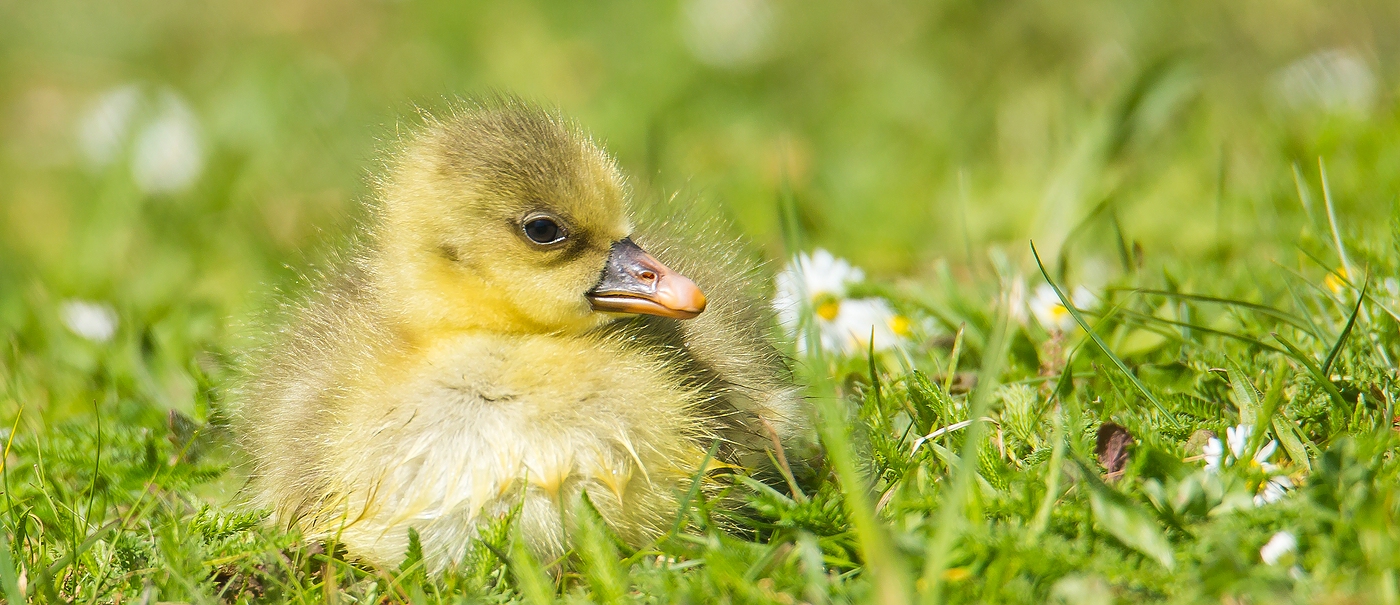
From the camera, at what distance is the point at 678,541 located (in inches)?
78.4

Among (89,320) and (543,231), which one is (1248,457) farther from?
(89,320)

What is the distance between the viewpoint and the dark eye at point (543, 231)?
222cm

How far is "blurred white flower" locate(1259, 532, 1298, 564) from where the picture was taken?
1.64 meters

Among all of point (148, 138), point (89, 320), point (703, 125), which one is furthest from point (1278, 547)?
point (148, 138)

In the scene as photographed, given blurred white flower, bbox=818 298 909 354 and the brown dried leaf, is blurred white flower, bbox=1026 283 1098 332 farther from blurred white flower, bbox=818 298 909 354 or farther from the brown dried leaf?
the brown dried leaf

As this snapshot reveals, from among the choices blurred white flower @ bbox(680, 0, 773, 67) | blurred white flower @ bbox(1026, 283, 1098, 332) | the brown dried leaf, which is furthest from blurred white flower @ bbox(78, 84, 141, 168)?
the brown dried leaf

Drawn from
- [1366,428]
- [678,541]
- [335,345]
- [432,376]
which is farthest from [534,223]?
[1366,428]

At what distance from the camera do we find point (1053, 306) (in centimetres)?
296

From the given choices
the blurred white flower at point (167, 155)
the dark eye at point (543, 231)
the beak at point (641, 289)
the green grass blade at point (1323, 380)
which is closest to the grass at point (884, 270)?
the green grass blade at point (1323, 380)

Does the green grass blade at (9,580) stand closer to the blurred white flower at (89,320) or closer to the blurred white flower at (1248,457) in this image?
the blurred white flower at (89,320)

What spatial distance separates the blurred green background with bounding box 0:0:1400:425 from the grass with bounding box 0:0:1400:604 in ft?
0.07

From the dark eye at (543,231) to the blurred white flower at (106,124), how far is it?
349cm

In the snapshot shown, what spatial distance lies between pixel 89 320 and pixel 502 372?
182 cm

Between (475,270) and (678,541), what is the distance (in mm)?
641
